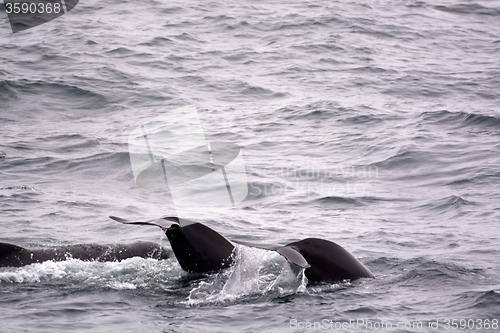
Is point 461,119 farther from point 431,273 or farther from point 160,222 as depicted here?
point 160,222

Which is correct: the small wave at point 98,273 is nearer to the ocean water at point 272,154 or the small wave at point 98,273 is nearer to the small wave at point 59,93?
the ocean water at point 272,154

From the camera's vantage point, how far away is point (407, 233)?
31.0 feet

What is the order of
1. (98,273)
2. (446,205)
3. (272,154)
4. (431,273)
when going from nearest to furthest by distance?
(98,273)
(431,273)
(446,205)
(272,154)

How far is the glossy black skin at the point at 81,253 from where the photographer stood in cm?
708

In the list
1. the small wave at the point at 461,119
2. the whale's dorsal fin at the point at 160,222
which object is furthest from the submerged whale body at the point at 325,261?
the small wave at the point at 461,119

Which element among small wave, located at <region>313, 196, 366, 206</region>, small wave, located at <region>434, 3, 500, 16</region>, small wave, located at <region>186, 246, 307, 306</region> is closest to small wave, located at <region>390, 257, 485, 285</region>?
small wave, located at <region>186, 246, 307, 306</region>

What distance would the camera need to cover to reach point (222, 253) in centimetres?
705

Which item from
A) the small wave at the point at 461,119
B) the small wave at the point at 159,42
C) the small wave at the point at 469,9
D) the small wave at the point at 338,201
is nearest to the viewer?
the small wave at the point at 338,201

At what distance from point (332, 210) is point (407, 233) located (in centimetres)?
156

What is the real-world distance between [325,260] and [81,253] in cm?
280

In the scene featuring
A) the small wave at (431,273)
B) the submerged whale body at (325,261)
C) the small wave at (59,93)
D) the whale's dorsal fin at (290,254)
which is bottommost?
the small wave at (59,93)

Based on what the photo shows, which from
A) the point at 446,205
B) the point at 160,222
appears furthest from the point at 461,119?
the point at 160,222

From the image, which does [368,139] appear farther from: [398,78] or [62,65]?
[62,65]

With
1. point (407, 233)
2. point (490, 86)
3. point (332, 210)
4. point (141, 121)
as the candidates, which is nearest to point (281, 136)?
point (141, 121)
